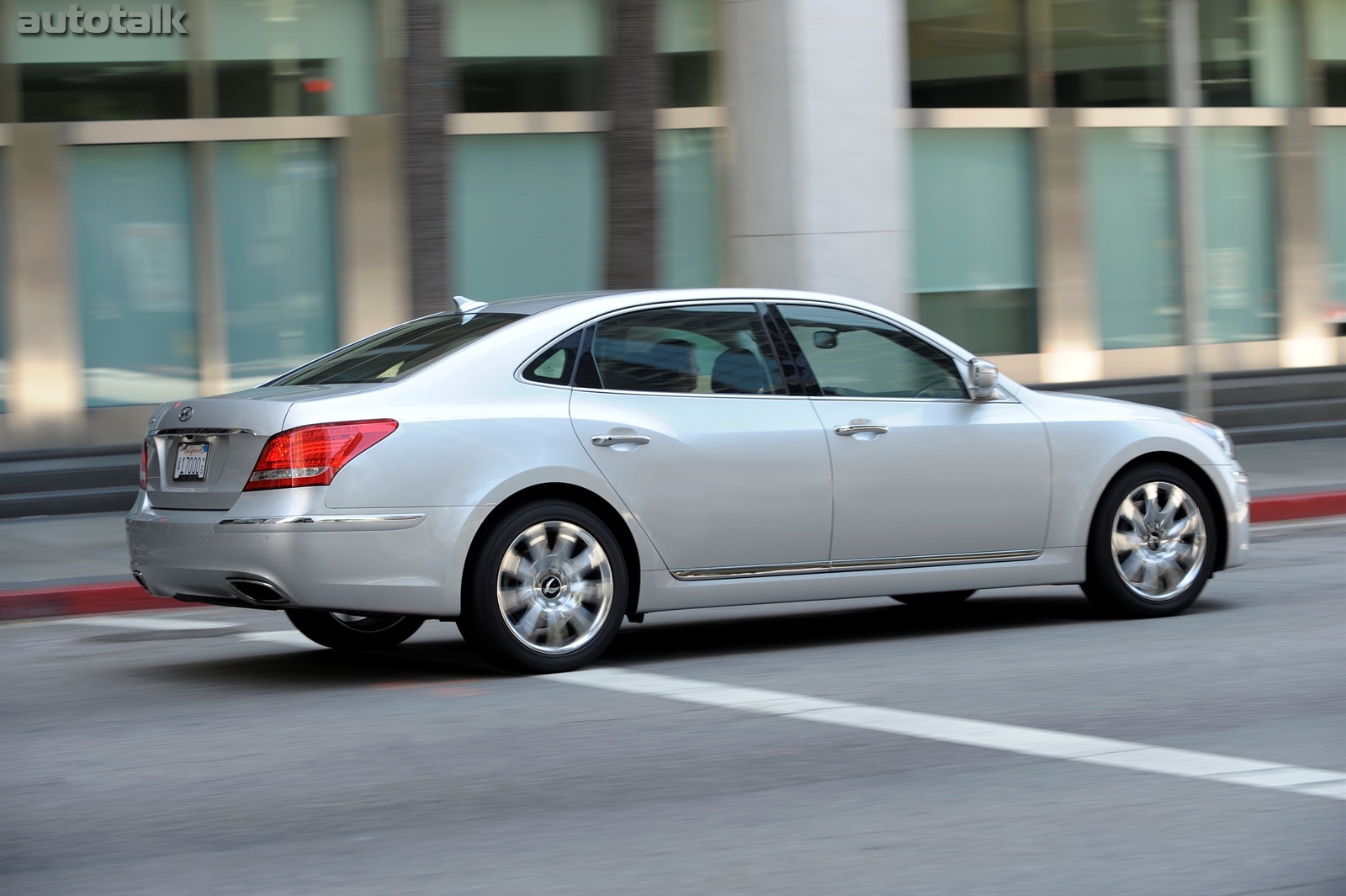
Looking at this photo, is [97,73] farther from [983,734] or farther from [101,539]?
[983,734]

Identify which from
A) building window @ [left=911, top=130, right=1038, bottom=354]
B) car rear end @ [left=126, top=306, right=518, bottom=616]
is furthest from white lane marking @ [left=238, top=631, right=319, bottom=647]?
building window @ [left=911, top=130, right=1038, bottom=354]

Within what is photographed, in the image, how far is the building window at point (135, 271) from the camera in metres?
17.4

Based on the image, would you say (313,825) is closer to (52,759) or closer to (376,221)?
(52,759)

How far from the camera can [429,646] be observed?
850cm

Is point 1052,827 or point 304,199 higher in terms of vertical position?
point 304,199

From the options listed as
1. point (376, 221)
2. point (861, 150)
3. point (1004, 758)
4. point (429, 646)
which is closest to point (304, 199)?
point (376, 221)

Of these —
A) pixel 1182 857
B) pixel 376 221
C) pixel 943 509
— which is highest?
pixel 376 221

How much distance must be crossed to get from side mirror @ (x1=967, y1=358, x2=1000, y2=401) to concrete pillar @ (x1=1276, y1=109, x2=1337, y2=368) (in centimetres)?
1567

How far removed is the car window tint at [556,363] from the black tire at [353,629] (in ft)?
Result: 4.97

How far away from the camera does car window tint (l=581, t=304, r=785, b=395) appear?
24.9ft

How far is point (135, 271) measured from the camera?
57.4 feet

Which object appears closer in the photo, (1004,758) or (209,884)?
(209,884)

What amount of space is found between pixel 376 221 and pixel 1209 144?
10592 mm

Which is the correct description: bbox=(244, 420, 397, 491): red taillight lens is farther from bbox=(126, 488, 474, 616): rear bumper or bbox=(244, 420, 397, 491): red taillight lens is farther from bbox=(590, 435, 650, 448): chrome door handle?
bbox=(590, 435, 650, 448): chrome door handle
